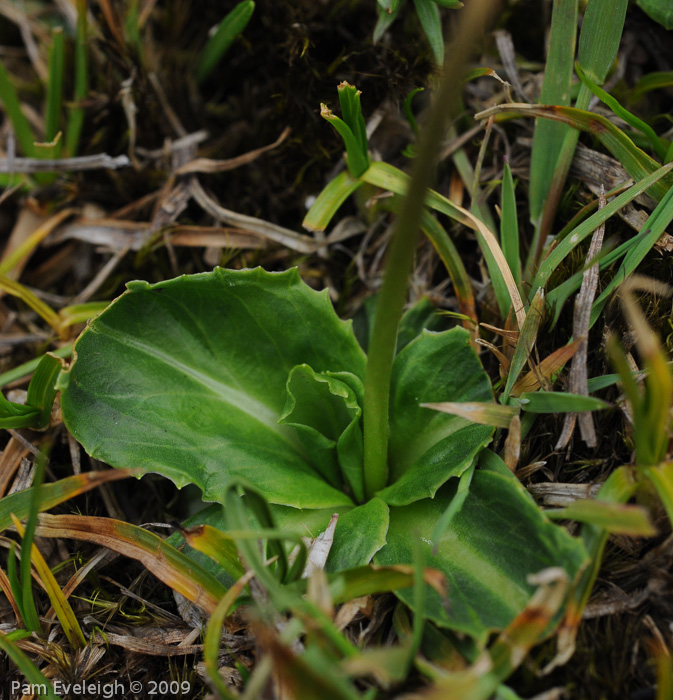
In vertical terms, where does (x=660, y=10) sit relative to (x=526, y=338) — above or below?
above

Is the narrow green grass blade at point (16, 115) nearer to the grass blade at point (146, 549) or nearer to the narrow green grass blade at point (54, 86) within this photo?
the narrow green grass blade at point (54, 86)

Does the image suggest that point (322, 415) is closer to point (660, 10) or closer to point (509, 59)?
point (509, 59)

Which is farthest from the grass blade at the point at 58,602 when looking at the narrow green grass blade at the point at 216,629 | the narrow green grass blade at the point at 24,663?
the narrow green grass blade at the point at 216,629

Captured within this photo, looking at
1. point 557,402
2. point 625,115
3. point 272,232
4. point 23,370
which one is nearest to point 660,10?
point 625,115

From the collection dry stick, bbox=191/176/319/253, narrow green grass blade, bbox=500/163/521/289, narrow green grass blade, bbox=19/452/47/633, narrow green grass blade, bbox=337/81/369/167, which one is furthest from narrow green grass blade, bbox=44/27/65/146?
narrow green grass blade, bbox=500/163/521/289

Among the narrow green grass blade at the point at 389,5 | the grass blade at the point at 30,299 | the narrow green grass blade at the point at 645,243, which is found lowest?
the grass blade at the point at 30,299
